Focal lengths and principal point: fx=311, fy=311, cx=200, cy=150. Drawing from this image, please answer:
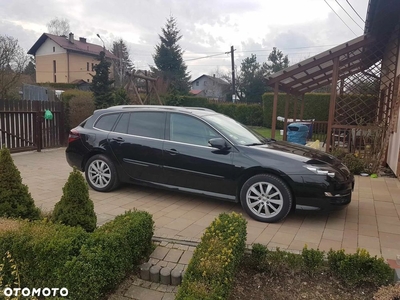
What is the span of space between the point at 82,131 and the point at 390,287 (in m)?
5.00

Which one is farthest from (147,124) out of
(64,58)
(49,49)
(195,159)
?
(49,49)

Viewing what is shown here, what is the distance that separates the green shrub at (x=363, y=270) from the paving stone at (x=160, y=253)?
1693 millimetres

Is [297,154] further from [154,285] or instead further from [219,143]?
[154,285]

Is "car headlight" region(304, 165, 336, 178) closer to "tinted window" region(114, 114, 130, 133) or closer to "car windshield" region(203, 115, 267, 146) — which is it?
"car windshield" region(203, 115, 267, 146)

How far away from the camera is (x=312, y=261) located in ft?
9.45

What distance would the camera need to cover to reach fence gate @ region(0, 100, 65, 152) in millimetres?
8922

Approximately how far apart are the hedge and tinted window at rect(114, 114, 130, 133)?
2597 millimetres

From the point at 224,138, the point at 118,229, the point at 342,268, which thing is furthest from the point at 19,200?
the point at 342,268

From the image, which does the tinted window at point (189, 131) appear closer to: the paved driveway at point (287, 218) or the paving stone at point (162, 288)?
the paved driveway at point (287, 218)

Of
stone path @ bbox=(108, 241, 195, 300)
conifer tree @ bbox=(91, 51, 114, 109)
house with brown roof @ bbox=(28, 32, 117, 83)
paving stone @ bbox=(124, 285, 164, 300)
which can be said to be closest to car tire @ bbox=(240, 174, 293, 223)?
stone path @ bbox=(108, 241, 195, 300)

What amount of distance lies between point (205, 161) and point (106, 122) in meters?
2.08

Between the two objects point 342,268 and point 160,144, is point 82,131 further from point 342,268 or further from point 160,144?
point 342,268

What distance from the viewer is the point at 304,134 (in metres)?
10.9

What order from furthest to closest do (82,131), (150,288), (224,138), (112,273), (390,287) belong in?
(82,131)
(224,138)
(150,288)
(112,273)
(390,287)
